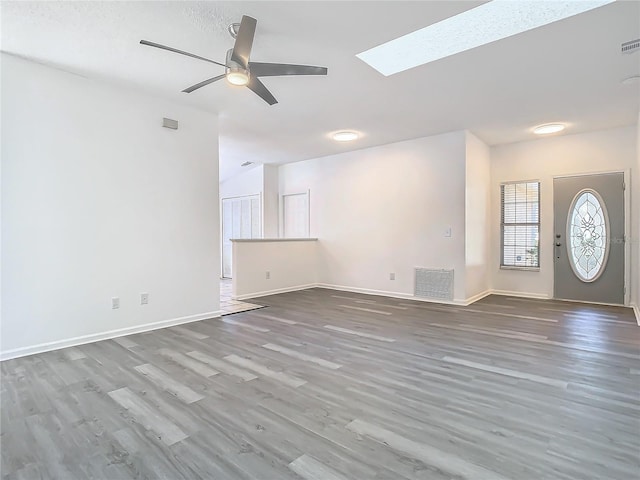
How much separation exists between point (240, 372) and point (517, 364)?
2244 millimetres

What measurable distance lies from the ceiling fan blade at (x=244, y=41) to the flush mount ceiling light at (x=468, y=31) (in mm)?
1096

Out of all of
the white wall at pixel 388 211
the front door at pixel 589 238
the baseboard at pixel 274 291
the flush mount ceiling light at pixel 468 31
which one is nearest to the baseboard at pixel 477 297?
the white wall at pixel 388 211

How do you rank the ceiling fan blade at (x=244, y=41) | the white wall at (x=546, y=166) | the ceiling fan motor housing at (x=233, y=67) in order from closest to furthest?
1. the ceiling fan blade at (x=244, y=41)
2. the ceiling fan motor housing at (x=233, y=67)
3. the white wall at (x=546, y=166)

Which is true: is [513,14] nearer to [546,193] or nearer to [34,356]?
[546,193]

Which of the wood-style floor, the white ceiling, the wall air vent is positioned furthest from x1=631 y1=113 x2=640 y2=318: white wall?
the wall air vent

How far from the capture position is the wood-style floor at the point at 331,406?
5.31ft

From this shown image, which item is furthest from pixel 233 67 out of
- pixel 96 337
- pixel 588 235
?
pixel 588 235

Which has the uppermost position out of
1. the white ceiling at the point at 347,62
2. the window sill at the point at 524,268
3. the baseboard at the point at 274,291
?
the white ceiling at the point at 347,62

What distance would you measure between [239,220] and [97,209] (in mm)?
5122

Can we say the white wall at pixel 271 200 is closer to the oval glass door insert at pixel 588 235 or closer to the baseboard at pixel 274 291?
the baseboard at pixel 274 291

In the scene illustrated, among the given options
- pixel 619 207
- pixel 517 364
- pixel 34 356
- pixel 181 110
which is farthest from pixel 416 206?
pixel 34 356

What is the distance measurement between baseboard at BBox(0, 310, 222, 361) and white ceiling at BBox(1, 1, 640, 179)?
102 inches

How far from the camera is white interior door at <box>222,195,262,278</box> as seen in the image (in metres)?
8.16

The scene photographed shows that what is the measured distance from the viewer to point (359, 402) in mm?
2219
